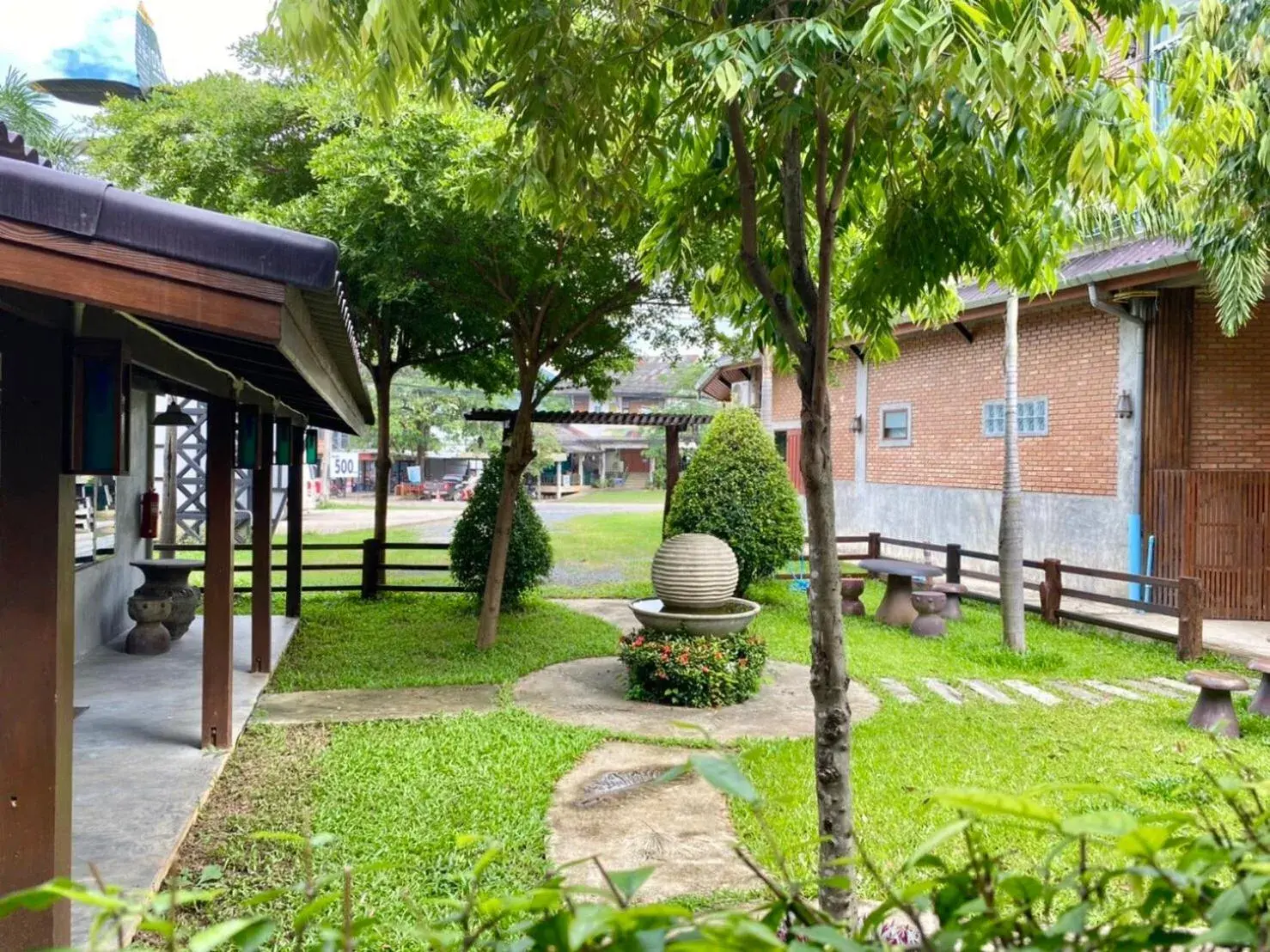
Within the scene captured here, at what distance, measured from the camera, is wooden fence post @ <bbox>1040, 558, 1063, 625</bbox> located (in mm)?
11367

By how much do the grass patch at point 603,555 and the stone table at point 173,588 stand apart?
223 inches

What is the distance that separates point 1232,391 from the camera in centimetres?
1127

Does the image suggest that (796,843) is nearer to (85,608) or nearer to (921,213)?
(921,213)

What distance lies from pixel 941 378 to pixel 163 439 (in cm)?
1433

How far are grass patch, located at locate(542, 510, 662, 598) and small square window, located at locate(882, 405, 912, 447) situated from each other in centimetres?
489

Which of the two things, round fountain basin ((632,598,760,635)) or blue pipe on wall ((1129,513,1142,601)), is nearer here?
round fountain basin ((632,598,760,635))

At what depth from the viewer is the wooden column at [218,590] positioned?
6.00 m

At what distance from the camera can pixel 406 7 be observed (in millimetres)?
2943

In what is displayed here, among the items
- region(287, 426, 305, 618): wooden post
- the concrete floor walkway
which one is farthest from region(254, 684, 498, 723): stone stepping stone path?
region(287, 426, 305, 618): wooden post

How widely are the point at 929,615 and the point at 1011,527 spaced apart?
1.56 m

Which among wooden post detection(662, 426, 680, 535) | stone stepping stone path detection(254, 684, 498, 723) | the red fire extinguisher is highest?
wooden post detection(662, 426, 680, 535)

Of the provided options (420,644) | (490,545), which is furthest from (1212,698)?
(490,545)

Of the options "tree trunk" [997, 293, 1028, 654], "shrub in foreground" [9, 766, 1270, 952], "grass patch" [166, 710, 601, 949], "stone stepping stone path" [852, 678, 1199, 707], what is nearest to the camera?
"shrub in foreground" [9, 766, 1270, 952]

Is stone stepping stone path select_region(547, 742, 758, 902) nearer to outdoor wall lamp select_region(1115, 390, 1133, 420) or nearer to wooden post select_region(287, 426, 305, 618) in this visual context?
wooden post select_region(287, 426, 305, 618)
